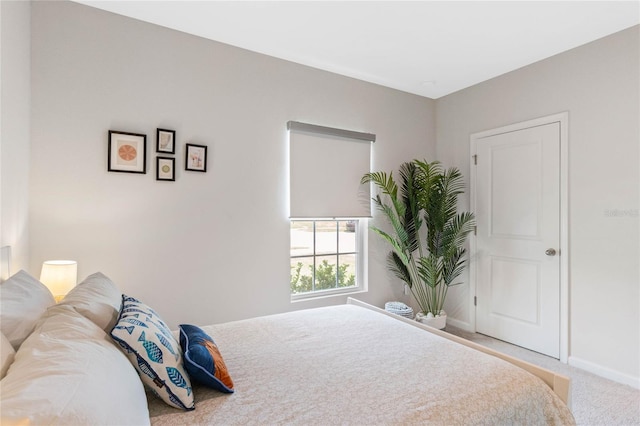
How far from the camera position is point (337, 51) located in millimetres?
3037

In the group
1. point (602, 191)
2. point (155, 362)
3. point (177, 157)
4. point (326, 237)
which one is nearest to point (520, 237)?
point (602, 191)

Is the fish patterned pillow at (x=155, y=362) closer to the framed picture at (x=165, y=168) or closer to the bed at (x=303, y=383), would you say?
the bed at (x=303, y=383)

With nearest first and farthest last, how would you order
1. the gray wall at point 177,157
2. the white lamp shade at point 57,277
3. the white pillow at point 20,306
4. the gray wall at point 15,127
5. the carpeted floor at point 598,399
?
the white pillow at point 20,306
the gray wall at point 15,127
the white lamp shade at point 57,277
the carpeted floor at point 598,399
the gray wall at point 177,157

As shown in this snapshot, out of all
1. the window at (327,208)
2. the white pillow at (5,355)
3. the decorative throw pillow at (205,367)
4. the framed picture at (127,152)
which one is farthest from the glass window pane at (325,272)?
the white pillow at (5,355)

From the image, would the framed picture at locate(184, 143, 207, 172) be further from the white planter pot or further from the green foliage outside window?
the white planter pot

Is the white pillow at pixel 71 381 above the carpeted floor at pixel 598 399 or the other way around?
above

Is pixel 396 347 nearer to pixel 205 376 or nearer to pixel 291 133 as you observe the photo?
pixel 205 376

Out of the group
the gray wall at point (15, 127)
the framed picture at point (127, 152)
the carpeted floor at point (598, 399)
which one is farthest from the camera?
the framed picture at point (127, 152)

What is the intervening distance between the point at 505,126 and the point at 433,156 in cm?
88

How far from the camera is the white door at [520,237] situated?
3094 mm

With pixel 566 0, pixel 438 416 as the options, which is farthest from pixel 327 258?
pixel 566 0

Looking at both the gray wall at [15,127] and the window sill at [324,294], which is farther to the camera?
the window sill at [324,294]

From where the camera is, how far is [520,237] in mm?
3324

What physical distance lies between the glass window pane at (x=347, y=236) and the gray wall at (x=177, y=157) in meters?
0.57
